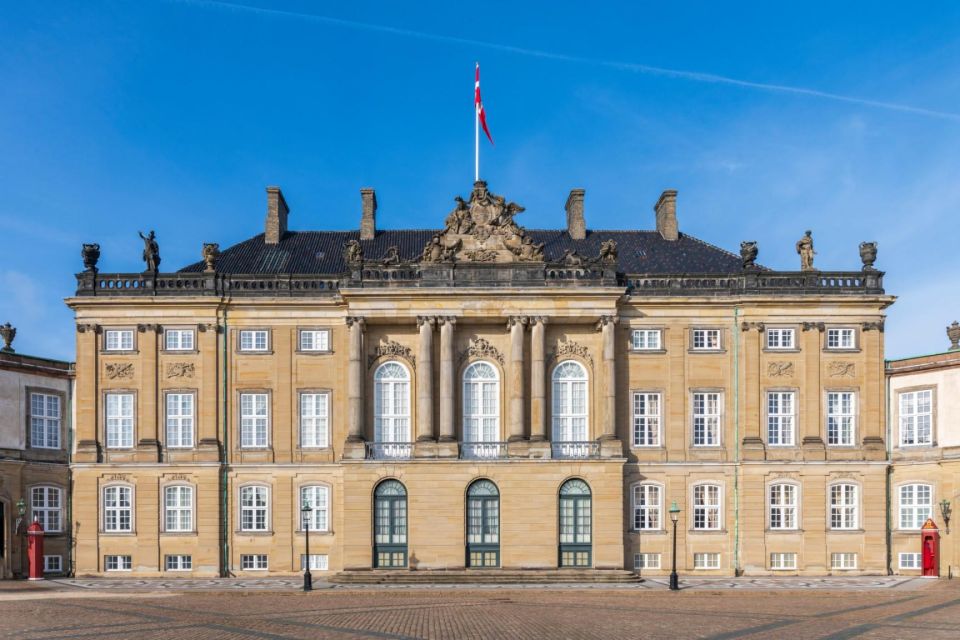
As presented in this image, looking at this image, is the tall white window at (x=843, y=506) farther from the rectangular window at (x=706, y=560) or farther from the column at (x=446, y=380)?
the column at (x=446, y=380)

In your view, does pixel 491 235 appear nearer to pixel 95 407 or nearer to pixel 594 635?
pixel 95 407

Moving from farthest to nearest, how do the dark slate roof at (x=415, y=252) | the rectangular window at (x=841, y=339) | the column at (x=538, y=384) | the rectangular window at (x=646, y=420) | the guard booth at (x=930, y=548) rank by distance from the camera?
the dark slate roof at (x=415, y=252) < the rectangular window at (x=841, y=339) < the rectangular window at (x=646, y=420) < the column at (x=538, y=384) < the guard booth at (x=930, y=548)

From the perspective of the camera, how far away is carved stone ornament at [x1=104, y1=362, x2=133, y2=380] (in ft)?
137

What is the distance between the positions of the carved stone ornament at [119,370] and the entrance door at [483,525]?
16.8 meters

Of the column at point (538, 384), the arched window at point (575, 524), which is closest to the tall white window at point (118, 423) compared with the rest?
the column at point (538, 384)

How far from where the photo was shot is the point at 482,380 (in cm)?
4191

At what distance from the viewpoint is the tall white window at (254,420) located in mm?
41969

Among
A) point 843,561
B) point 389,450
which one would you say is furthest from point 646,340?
point 843,561

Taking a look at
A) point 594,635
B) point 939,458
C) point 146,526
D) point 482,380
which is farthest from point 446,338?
point 939,458

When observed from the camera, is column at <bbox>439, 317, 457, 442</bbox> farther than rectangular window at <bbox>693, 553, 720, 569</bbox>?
No

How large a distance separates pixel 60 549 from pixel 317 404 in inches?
537

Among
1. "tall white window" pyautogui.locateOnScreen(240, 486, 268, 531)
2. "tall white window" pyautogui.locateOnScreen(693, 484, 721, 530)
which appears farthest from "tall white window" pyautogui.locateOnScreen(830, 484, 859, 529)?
"tall white window" pyautogui.locateOnScreen(240, 486, 268, 531)

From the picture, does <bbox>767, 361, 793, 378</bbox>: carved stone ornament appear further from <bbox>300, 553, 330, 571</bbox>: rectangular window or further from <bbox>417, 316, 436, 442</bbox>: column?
<bbox>300, 553, 330, 571</bbox>: rectangular window

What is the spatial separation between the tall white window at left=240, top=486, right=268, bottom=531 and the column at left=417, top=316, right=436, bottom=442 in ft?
26.2
